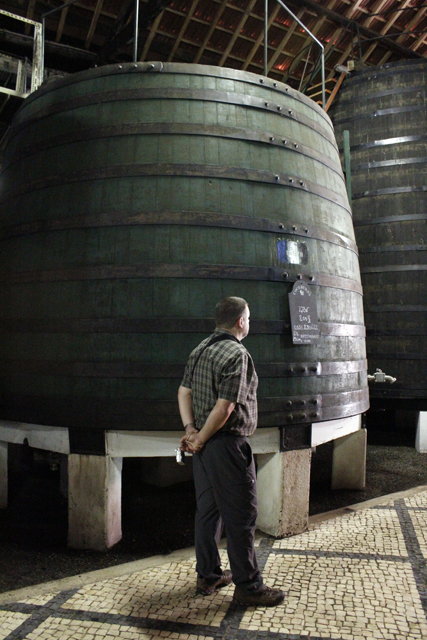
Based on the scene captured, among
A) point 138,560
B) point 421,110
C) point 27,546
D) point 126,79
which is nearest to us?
point 138,560

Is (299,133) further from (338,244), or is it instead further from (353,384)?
(353,384)

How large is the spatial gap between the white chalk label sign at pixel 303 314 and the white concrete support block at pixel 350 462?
4.84 ft

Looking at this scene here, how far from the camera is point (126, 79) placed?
3.38 m

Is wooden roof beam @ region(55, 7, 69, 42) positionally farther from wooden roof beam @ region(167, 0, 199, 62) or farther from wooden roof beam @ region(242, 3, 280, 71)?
wooden roof beam @ region(242, 3, 280, 71)

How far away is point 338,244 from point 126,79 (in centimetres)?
191

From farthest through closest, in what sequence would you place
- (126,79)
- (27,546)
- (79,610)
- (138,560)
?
(126,79) → (27,546) → (138,560) → (79,610)

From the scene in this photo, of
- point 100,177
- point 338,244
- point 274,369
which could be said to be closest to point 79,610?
point 274,369

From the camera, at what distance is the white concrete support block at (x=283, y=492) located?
319 cm

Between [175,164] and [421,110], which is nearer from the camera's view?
[175,164]

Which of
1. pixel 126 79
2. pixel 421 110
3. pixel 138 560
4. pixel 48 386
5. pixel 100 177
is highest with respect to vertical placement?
pixel 421 110

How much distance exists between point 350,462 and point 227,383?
2643 millimetres

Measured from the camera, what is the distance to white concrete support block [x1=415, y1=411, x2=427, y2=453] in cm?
584

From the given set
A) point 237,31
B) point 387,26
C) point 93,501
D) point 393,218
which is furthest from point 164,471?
point 387,26

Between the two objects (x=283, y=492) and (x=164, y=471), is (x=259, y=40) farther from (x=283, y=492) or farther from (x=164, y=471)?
(x=283, y=492)
